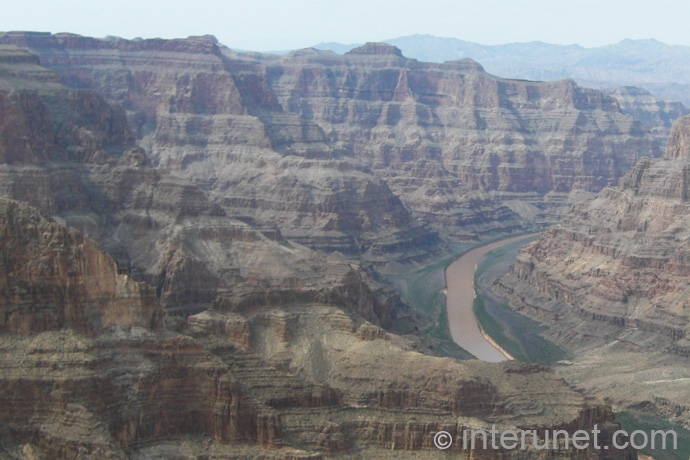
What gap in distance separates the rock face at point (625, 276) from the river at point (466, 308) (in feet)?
18.9

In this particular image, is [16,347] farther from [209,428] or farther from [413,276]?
[413,276]

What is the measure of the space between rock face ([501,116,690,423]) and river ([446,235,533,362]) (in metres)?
5.76

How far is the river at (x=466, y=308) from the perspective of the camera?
386 ft

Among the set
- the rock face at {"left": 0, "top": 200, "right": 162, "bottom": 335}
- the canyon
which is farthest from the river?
the rock face at {"left": 0, "top": 200, "right": 162, "bottom": 335}

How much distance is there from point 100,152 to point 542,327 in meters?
47.7

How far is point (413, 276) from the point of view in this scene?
163 metres

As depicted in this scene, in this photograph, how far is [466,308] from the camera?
140 meters

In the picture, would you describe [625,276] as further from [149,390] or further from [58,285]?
[58,285]

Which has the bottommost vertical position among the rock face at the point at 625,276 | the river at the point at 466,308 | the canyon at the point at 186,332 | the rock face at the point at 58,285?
the river at the point at 466,308

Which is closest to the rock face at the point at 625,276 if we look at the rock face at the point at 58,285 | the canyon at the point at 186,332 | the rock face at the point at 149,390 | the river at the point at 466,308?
the river at the point at 466,308

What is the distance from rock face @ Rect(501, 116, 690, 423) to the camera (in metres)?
117

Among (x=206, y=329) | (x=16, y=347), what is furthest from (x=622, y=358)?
(x=16, y=347)

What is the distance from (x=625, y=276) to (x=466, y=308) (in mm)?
18559

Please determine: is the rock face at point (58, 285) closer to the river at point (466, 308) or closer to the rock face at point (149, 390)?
the rock face at point (149, 390)
